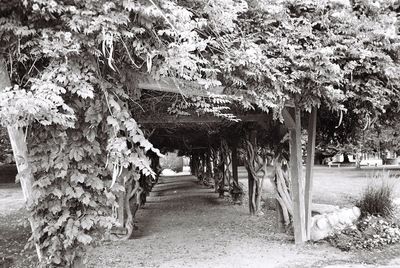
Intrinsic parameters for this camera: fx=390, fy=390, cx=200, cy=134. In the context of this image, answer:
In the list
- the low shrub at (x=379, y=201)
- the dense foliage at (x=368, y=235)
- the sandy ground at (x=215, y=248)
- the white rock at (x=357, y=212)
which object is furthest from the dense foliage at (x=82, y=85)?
the low shrub at (x=379, y=201)

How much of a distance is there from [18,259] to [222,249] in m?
3.68

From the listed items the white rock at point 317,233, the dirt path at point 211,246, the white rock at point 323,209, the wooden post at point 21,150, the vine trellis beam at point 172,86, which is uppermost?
the vine trellis beam at point 172,86

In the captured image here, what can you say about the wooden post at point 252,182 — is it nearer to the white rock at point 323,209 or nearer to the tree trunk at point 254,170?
the tree trunk at point 254,170

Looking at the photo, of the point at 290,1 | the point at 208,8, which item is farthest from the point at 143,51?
the point at 290,1

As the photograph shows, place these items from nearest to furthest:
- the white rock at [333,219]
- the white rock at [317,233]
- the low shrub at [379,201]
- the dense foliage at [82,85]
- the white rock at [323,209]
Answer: the dense foliage at [82,85]
the white rock at [317,233]
the white rock at [333,219]
the low shrub at [379,201]
the white rock at [323,209]

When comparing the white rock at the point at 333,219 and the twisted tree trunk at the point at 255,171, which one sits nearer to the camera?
the white rock at the point at 333,219

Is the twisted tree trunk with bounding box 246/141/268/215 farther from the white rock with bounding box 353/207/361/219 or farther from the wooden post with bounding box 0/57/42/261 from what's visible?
the wooden post with bounding box 0/57/42/261

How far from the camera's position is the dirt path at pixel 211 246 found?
648 centimetres

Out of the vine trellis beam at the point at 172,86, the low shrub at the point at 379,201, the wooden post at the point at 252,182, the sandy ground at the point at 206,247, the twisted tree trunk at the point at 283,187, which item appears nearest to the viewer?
the vine trellis beam at the point at 172,86

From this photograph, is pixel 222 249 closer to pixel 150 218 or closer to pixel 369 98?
pixel 369 98

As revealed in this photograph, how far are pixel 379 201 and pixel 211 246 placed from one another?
383 cm

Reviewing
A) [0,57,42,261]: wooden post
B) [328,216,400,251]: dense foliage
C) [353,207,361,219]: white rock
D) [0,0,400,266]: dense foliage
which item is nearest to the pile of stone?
[353,207,361,219]: white rock

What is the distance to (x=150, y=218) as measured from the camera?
11.8 m

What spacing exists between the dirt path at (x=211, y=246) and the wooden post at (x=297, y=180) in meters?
0.31
